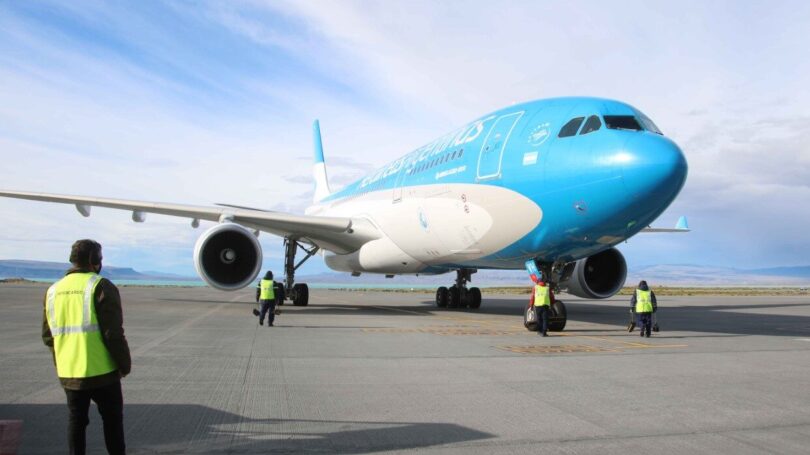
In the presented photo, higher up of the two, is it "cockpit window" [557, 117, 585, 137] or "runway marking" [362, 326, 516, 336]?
"cockpit window" [557, 117, 585, 137]

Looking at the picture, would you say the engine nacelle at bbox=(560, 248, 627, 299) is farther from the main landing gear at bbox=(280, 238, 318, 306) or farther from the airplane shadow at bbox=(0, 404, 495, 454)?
the airplane shadow at bbox=(0, 404, 495, 454)

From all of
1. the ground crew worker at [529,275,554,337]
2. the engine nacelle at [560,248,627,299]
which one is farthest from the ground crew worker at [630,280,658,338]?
the engine nacelle at [560,248,627,299]

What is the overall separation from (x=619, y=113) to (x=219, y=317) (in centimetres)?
1005

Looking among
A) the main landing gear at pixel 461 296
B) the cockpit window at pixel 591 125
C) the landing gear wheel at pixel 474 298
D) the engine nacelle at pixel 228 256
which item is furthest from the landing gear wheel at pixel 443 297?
the cockpit window at pixel 591 125

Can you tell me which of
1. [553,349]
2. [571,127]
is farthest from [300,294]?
[553,349]

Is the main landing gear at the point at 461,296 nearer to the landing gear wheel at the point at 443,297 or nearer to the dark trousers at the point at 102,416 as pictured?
the landing gear wheel at the point at 443,297

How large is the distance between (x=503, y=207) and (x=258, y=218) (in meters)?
7.81

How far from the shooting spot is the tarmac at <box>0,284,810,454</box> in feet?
13.6

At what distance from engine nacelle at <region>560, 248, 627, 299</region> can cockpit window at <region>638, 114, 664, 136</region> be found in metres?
5.29

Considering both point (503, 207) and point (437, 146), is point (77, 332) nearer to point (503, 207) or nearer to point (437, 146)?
point (503, 207)

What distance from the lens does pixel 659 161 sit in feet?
30.4

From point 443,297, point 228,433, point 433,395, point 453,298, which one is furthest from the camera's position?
point 443,297

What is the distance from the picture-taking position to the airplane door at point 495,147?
11828 millimetres

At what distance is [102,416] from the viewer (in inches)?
134
